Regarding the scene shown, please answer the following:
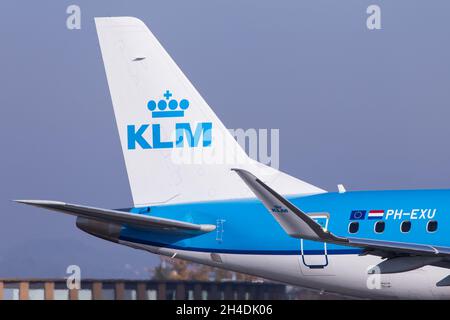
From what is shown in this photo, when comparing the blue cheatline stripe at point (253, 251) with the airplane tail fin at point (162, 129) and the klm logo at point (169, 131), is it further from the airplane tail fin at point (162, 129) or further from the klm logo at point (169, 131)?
the klm logo at point (169, 131)

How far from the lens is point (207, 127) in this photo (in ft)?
101

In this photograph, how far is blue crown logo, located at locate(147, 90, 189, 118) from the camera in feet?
101

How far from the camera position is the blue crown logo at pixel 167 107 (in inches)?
1218

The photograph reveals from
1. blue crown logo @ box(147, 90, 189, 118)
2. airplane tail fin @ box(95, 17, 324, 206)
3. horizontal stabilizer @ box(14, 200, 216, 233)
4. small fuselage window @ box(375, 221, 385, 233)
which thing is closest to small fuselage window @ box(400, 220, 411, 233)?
A: small fuselage window @ box(375, 221, 385, 233)

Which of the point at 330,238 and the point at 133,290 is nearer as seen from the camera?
the point at 330,238

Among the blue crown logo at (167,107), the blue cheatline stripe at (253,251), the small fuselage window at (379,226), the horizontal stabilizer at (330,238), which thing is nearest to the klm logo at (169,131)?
the blue crown logo at (167,107)

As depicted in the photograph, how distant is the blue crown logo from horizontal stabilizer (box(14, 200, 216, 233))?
14.8 ft

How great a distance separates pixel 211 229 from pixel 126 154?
4.89 meters

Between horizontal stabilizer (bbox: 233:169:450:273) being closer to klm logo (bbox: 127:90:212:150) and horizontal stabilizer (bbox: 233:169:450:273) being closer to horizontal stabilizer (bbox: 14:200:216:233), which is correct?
horizontal stabilizer (bbox: 14:200:216:233)

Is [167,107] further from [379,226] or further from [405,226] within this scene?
[405,226]

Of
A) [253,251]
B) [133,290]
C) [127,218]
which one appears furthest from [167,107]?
[133,290]

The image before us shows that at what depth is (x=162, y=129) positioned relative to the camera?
102 ft

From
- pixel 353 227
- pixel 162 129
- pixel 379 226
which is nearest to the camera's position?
pixel 379 226

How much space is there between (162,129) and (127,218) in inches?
209
